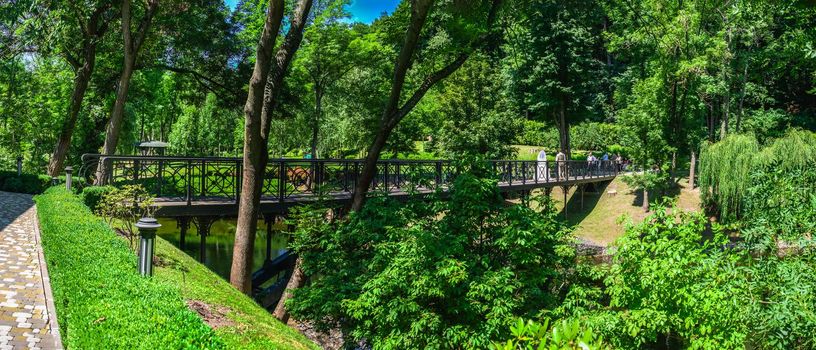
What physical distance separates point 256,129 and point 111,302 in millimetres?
4789

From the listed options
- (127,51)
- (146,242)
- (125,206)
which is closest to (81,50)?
(127,51)

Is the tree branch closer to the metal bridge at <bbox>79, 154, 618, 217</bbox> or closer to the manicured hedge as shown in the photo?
the metal bridge at <bbox>79, 154, 618, 217</bbox>

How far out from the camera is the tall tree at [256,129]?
28.0ft

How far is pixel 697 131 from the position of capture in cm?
2820

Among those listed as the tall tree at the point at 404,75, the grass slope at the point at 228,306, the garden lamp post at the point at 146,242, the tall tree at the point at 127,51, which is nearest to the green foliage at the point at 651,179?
the tall tree at the point at 404,75

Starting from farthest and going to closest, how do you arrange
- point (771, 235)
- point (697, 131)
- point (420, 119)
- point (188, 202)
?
point (420, 119) < point (697, 131) < point (188, 202) < point (771, 235)

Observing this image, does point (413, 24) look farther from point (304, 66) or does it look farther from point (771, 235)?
point (304, 66)

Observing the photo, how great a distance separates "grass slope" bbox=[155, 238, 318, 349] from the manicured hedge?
0.43 meters

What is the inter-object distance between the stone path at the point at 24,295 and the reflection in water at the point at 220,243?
8.14m

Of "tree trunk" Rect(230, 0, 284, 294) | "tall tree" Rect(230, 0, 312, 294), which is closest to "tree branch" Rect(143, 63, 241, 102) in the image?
"tall tree" Rect(230, 0, 312, 294)

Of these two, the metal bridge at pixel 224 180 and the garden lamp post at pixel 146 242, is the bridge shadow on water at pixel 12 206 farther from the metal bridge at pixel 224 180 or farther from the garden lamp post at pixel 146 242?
the garden lamp post at pixel 146 242

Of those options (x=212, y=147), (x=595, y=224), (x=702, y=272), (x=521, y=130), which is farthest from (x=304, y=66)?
(x=212, y=147)

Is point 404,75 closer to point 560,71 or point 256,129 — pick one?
point 256,129

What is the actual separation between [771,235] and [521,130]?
24333 millimetres
